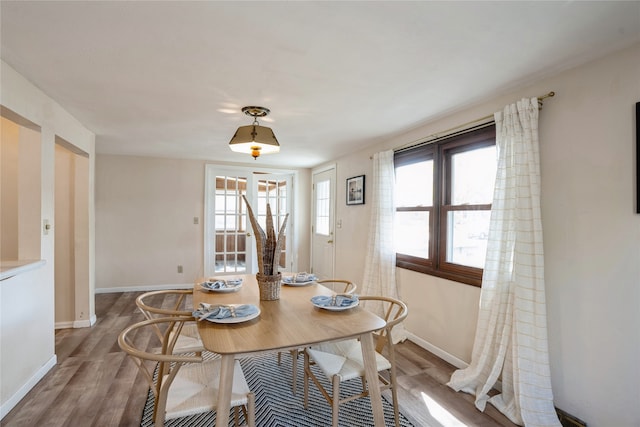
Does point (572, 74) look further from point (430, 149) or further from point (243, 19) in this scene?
point (243, 19)

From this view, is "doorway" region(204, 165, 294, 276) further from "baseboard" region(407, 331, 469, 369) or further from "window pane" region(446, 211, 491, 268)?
"window pane" region(446, 211, 491, 268)

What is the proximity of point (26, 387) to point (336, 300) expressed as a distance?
2.26 m

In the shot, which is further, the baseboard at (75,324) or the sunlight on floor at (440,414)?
the baseboard at (75,324)

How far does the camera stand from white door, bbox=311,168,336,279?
5.03 meters

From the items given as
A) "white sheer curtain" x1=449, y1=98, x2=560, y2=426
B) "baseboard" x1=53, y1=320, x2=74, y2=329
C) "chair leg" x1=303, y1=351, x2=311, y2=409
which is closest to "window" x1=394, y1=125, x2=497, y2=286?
"white sheer curtain" x1=449, y1=98, x2=560, y2=426

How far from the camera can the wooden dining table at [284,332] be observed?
1.29m

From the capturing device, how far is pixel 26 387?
217 centimetres

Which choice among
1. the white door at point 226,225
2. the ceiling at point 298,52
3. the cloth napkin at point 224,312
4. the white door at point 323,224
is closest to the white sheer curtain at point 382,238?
the ceiling at point 298,52

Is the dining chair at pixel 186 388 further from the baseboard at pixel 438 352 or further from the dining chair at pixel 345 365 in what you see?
the baseboard at pixel 438 352

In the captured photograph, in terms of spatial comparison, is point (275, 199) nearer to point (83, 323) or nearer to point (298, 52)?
point (83, 323)

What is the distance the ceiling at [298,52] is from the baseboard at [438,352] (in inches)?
82.9

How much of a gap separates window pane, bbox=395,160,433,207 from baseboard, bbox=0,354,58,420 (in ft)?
11.3

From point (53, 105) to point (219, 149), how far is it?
2.01 m

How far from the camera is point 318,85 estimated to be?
222 cm
